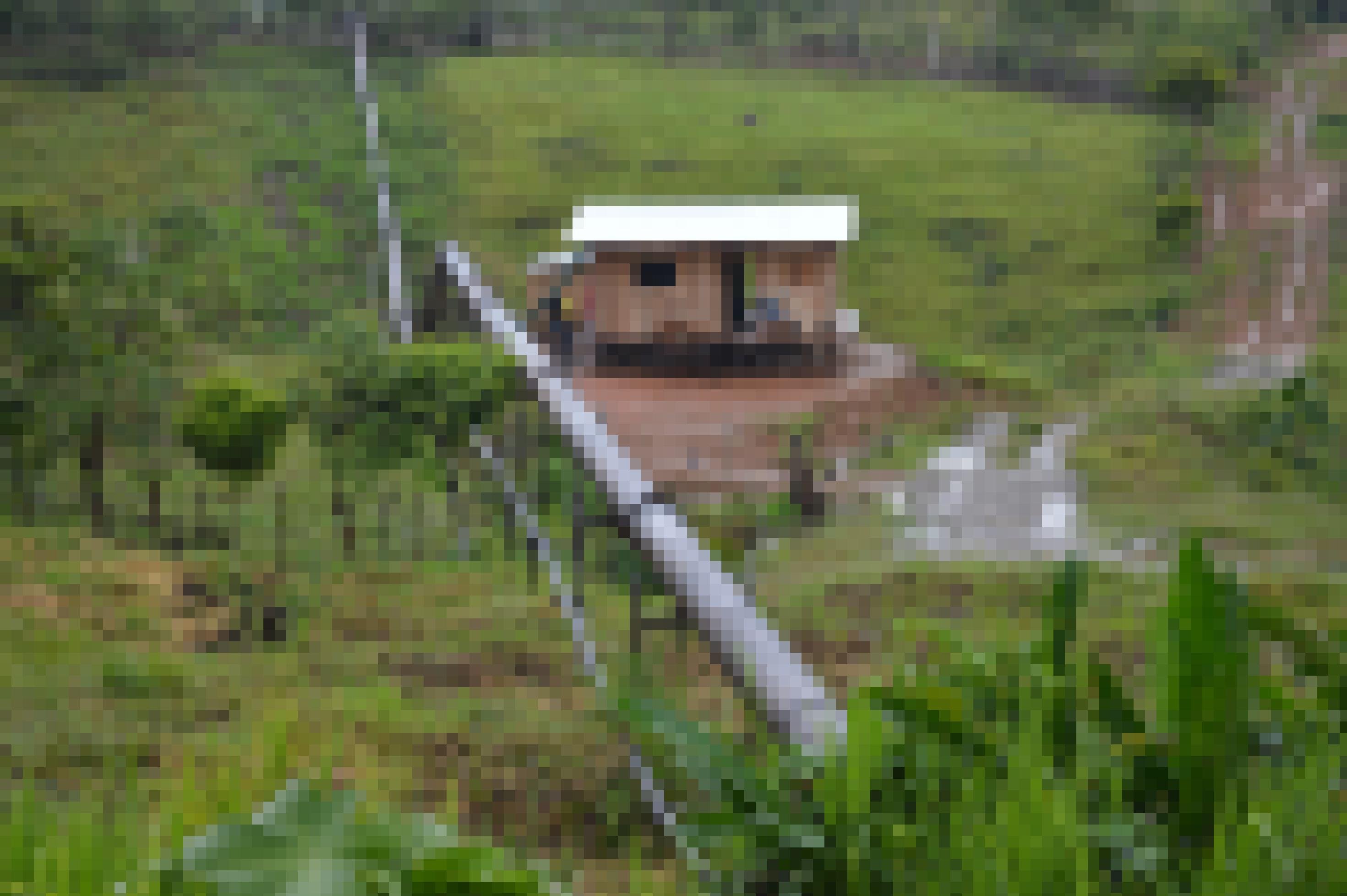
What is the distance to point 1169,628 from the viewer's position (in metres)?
0.32

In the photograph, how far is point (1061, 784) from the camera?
30 cm

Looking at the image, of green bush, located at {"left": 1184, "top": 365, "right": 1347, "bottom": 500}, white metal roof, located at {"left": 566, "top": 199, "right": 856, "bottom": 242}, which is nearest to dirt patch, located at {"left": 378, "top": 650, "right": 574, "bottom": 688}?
white metal roof, located at {"left": 566, "top": 199, "right": 856, "bottom": 242}

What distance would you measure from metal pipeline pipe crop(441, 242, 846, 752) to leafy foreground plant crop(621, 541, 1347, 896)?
26 millimetres

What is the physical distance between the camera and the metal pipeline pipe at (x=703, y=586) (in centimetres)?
44

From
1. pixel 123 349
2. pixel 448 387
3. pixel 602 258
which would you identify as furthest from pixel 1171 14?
pixel 123 349

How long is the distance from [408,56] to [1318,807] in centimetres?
187

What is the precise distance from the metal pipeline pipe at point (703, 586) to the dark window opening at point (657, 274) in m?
0.16

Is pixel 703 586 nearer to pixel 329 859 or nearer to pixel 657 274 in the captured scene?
pixel 329 859

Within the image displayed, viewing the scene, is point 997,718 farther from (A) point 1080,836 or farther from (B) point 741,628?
(B) point 741,628

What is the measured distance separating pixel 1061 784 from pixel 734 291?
120 cm

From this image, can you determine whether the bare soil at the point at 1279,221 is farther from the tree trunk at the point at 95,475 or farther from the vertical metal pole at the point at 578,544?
the tree trunk at the point at 95,475

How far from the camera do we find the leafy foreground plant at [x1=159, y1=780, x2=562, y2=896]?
0.69 ft

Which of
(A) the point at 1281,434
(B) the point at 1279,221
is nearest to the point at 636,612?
(A) the point at 1281,434

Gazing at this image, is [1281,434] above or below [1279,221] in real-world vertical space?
below
